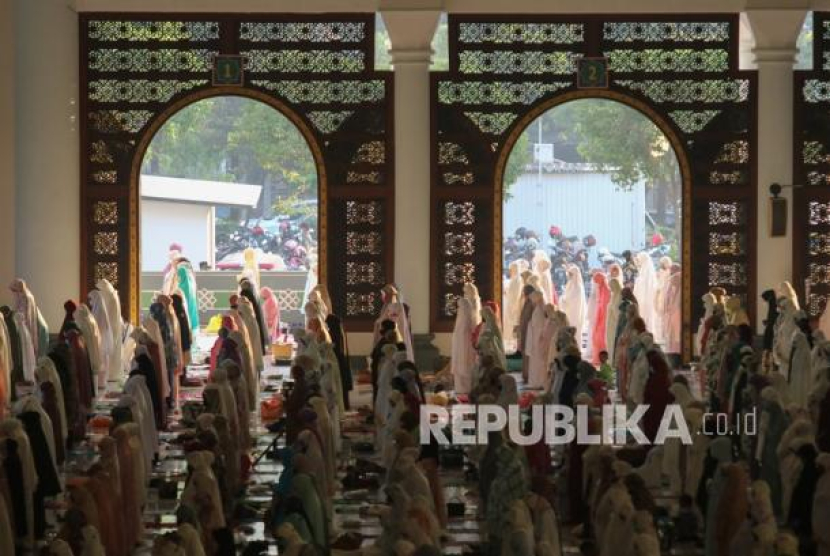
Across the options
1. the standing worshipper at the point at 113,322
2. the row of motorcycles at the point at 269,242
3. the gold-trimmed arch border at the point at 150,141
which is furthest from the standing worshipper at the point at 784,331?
the row of motorcycles at the point at 269,242

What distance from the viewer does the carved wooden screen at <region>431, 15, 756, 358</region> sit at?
21219 mm

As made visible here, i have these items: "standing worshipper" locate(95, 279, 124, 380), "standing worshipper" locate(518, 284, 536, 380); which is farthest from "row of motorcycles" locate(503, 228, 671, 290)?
"standing worshipper" locate(95, 279, 124, 380)

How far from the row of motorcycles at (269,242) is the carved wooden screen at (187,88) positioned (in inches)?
506

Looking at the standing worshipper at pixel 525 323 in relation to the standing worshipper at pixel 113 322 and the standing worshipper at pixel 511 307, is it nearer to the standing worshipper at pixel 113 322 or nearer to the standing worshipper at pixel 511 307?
the standing worshipper at pixel 511 307

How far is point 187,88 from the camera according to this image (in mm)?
21203

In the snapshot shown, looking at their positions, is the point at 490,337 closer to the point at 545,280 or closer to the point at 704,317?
the point at 704,317

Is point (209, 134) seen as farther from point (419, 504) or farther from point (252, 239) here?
point (419, 504)

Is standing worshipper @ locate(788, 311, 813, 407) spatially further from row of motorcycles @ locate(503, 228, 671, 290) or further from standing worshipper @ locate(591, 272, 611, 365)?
row of motorcycles @ locate(503, 228, 671, 290)

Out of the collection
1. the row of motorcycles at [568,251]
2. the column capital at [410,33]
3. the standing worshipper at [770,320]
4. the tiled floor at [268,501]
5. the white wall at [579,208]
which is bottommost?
the tiled floor at [268,501]

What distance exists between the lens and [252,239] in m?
36.0

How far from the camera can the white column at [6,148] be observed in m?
20.4

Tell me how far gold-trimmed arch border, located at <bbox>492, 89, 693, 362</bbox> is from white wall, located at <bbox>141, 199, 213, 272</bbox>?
38.8ft

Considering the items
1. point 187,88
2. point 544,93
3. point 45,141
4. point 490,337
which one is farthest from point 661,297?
point 45,141

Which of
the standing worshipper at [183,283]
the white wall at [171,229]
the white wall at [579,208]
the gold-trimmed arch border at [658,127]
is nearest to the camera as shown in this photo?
the gold-trimmed arch border at [658,127]
